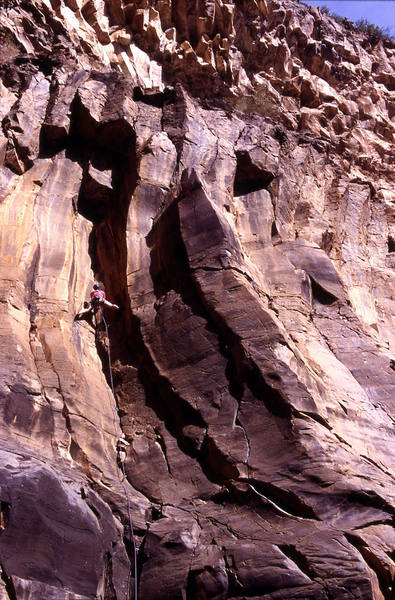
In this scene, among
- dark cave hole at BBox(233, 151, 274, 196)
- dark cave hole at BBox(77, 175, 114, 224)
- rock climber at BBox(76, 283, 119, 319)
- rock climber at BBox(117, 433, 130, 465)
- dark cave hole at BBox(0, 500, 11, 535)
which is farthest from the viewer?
dark cave hole at BBox(233, 151, 274, 196)

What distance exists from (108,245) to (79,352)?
340 centimetres

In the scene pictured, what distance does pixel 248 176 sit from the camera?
17.0m

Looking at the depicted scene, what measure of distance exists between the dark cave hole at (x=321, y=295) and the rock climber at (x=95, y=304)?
4.87 meters

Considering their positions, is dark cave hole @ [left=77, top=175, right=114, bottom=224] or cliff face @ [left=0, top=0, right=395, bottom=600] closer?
cliff face @ [left=0, top=0, right=395, bottom=600]

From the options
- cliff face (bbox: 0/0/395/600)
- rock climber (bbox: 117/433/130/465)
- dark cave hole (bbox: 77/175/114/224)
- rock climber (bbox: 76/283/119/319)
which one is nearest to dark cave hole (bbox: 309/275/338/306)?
cliff face (bbox: 0/0/395/600)

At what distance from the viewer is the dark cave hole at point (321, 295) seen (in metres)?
14.7

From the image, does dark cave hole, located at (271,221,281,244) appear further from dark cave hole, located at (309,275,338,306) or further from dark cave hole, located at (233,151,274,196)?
dark cave hole, located at (309,275,338,306)

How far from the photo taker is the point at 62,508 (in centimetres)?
840

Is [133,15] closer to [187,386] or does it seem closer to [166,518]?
[187,386]

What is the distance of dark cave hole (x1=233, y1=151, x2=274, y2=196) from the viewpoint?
16.9m

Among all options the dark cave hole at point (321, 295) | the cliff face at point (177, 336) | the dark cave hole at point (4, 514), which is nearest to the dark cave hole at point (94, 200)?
the cliff face at point (177, 336)

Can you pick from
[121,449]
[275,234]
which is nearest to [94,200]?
[275,234]

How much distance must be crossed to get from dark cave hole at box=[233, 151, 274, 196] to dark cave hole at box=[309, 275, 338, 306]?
11.9ft

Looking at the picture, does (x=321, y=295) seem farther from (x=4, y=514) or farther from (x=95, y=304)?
(x=4, y=514)
